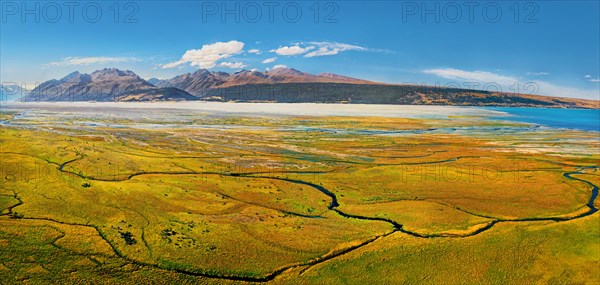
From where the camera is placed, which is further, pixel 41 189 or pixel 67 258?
pixel 41 189

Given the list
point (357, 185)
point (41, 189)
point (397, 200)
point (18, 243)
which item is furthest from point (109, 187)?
point (397, 200)

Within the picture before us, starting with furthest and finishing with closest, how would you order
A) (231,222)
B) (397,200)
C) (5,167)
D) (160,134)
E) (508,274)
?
(160,134) → (5,167) → (397,200) → (231,222) → (508,274)

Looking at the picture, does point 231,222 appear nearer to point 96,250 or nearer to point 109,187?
point 96,250

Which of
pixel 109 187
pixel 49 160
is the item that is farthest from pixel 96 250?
pixel 49 160

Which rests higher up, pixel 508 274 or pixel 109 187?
pixel 109 187

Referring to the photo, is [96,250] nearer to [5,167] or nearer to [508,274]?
[508,274]

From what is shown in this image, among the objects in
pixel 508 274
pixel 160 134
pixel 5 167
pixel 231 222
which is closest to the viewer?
pixel 508 274
